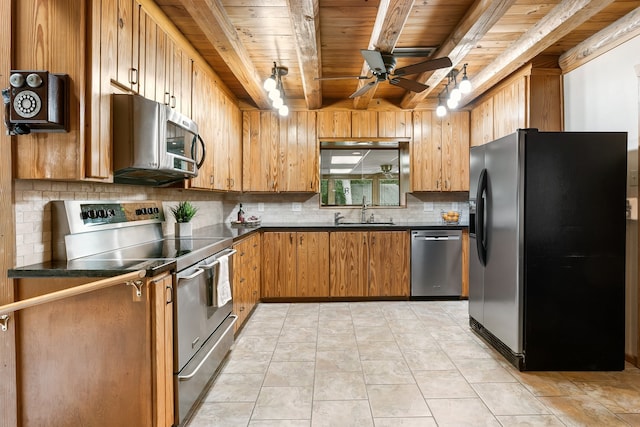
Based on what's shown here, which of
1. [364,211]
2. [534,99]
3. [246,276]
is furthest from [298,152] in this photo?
[534,99]

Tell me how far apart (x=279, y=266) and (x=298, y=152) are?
1447 millimetres

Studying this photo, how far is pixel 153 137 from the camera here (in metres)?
1.88

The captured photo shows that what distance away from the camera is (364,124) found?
440cm

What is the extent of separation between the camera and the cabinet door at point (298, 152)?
4402 mm

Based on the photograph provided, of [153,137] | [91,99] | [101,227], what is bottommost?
[101,227]

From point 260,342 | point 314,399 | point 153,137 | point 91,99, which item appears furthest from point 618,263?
point 91,99

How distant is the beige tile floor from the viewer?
1888 mm

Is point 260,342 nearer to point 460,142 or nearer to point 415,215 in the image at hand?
point 415,215

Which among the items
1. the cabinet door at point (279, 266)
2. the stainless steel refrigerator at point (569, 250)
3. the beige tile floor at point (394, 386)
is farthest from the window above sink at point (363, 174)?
the stainless steel refrigerator at point (569, 250)

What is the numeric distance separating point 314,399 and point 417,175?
10.2 feet

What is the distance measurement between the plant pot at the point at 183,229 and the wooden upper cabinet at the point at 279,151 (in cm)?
166

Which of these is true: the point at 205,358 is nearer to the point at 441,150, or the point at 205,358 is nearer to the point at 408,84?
the point at 408,84

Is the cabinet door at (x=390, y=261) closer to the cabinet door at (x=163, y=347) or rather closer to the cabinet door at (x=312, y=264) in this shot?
the cabinet door at (x=312, y=264)

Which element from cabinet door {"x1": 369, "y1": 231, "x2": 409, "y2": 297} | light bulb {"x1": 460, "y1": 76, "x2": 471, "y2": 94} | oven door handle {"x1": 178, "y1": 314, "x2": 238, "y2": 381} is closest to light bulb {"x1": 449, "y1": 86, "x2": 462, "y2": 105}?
light bulb {"x1": 460, "y1": 76, "x2": 471, "y2": 94}
